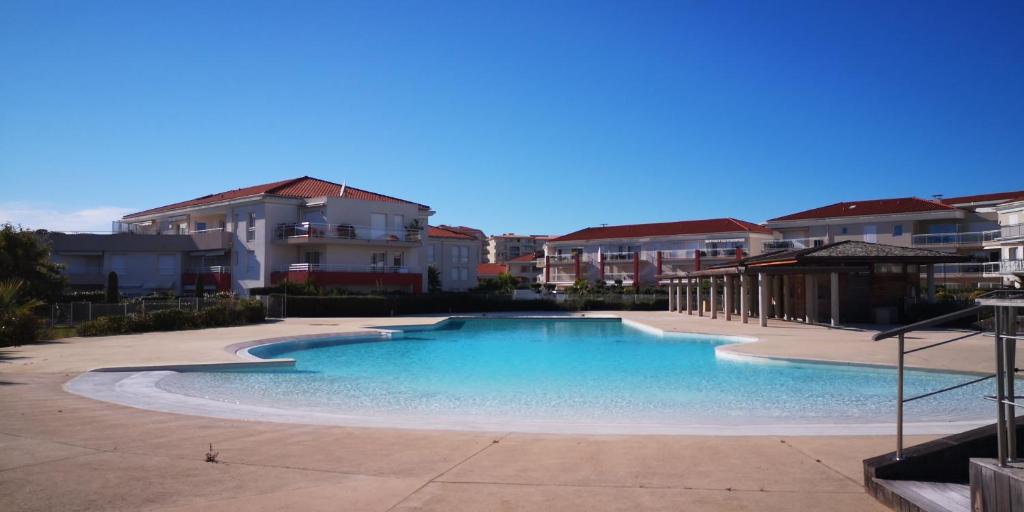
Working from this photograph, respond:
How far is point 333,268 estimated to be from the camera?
143ft

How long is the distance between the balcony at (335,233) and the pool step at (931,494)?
40.5 meters

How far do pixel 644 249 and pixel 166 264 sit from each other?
3904 cm

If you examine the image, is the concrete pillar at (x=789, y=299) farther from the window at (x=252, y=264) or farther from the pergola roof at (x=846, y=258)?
the window at (x=252, y=264)

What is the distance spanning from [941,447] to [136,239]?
50.8 m

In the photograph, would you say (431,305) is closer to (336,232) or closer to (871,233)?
(336,232)

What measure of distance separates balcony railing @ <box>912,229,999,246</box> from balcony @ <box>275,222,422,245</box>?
35.9m

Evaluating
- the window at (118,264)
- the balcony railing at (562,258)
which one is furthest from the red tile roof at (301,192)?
the balcony railing at (562,258)

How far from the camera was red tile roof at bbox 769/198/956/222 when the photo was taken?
2020 inches

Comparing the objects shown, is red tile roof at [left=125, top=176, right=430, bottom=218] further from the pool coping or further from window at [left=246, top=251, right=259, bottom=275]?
the pool coping

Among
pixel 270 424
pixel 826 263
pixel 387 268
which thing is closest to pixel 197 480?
pixel 270 424

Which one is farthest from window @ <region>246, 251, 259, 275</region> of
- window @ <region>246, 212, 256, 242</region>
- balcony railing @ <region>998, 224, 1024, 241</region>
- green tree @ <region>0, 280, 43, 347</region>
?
balcony railing @ <region>998, 224, 1024, 241</region>

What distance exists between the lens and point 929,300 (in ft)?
96.4

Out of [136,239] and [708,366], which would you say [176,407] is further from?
[136,239]

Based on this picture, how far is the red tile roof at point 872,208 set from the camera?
51312 millimetres
